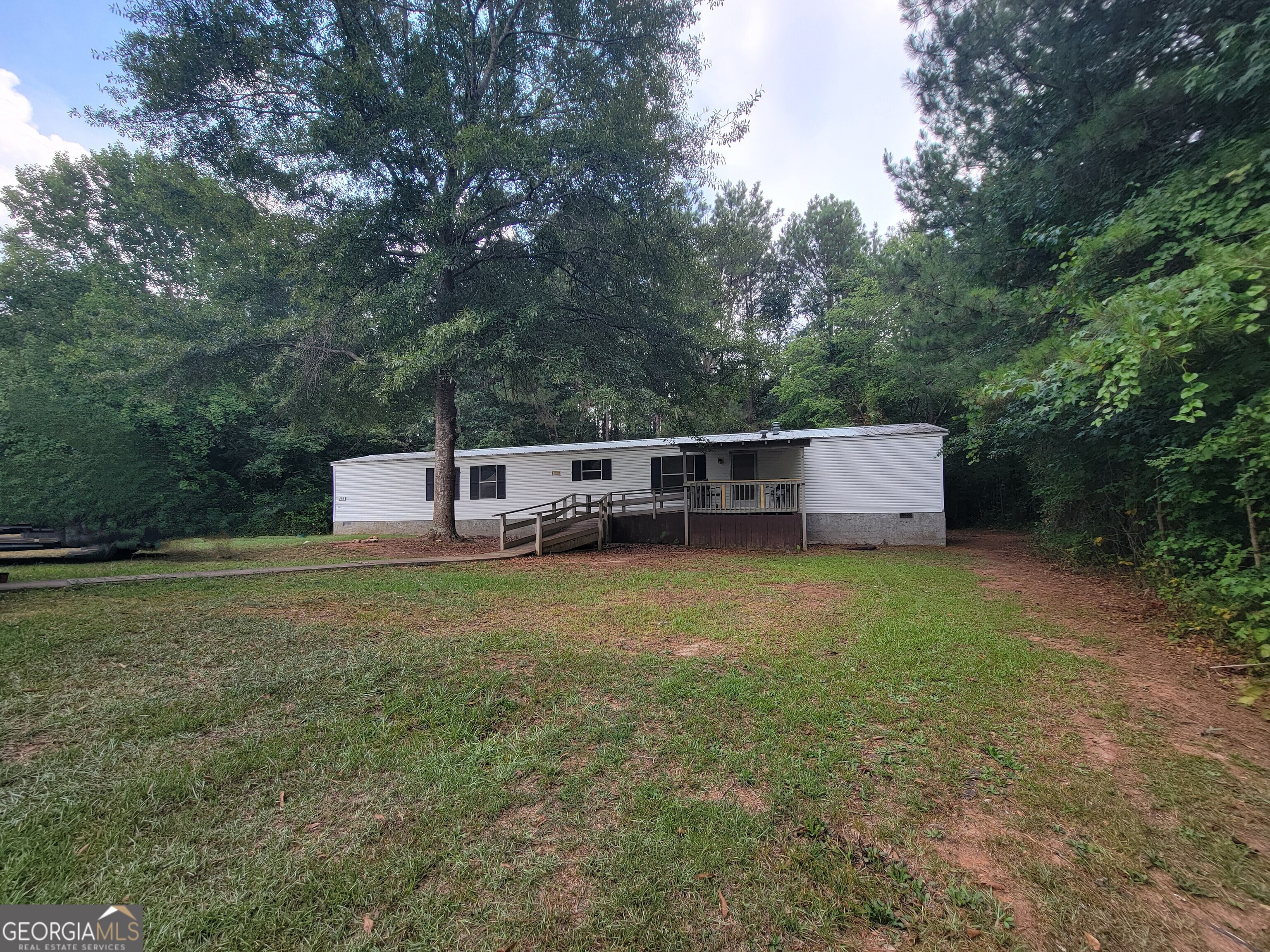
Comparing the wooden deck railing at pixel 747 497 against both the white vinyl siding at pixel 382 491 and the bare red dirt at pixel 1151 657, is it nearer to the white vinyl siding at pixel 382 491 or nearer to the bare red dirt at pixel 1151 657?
the bare red dirt at pixel 1151 657

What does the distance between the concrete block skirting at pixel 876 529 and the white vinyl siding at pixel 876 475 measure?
0.47 ft

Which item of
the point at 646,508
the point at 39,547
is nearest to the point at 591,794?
the point at 39,547

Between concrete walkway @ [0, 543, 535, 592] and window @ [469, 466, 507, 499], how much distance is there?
4.94 metres

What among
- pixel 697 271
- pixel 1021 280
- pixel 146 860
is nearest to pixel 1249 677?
pixel 1021 280

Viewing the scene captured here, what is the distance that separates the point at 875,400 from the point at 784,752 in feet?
64.8

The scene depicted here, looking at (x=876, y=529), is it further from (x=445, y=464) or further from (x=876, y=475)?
(x=445, y=464)

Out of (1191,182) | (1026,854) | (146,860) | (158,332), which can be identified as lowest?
(1026,854)

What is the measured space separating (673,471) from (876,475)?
207 inches

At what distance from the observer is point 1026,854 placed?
82.7 inches

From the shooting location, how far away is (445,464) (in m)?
13.5

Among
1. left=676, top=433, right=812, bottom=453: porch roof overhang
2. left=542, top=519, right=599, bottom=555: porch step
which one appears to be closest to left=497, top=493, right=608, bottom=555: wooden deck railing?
left=542, top=519, right=599, bottom=555: porch step

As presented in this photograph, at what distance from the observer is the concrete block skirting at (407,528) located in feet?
54.5

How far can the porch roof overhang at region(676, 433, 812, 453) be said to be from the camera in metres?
12.8

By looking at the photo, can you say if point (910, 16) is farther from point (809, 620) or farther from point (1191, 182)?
point (809, 620)
